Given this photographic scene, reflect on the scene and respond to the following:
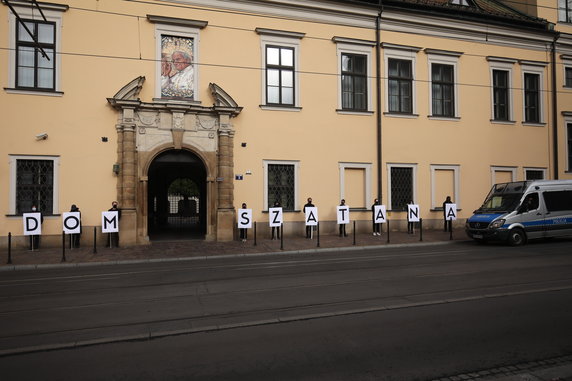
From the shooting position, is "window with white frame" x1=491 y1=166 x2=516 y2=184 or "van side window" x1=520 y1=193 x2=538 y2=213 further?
"window with white frame" x1=491 y1=166 x2=516 y2=184

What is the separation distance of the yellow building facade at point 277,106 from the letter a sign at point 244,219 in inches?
29.0

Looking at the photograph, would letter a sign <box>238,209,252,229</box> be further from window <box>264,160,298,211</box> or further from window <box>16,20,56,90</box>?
window <box>16,20,56,90</box>

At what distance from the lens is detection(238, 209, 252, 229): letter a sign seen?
52.0 ft

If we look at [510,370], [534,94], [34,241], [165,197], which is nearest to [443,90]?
[534,94]

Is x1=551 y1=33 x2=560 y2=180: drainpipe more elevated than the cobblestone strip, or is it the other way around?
x1=551 y1=33 x2=560 y2=180: drainpipe

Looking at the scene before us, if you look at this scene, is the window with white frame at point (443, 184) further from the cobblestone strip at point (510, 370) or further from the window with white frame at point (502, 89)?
the cobblestone strip at point (510, 370)

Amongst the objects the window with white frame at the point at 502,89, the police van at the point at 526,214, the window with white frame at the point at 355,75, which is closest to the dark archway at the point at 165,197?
the window with white frame at the point at 355,75

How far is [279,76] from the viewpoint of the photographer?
58.9ft

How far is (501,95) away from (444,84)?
3723 millimetres

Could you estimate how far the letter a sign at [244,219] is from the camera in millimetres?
15844

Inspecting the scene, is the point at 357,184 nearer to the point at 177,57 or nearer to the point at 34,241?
the point at 177,57

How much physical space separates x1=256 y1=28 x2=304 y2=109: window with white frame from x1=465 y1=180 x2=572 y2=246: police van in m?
9.10

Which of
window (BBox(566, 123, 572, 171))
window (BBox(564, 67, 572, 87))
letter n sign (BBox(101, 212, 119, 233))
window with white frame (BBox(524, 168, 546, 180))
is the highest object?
window (BBox(564, 67, 572, 87))

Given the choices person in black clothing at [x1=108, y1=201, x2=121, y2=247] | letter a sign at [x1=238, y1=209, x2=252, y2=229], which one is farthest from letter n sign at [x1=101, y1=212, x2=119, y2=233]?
letter a sign at [x1=238, y1=209, x2=252, y2=229]
